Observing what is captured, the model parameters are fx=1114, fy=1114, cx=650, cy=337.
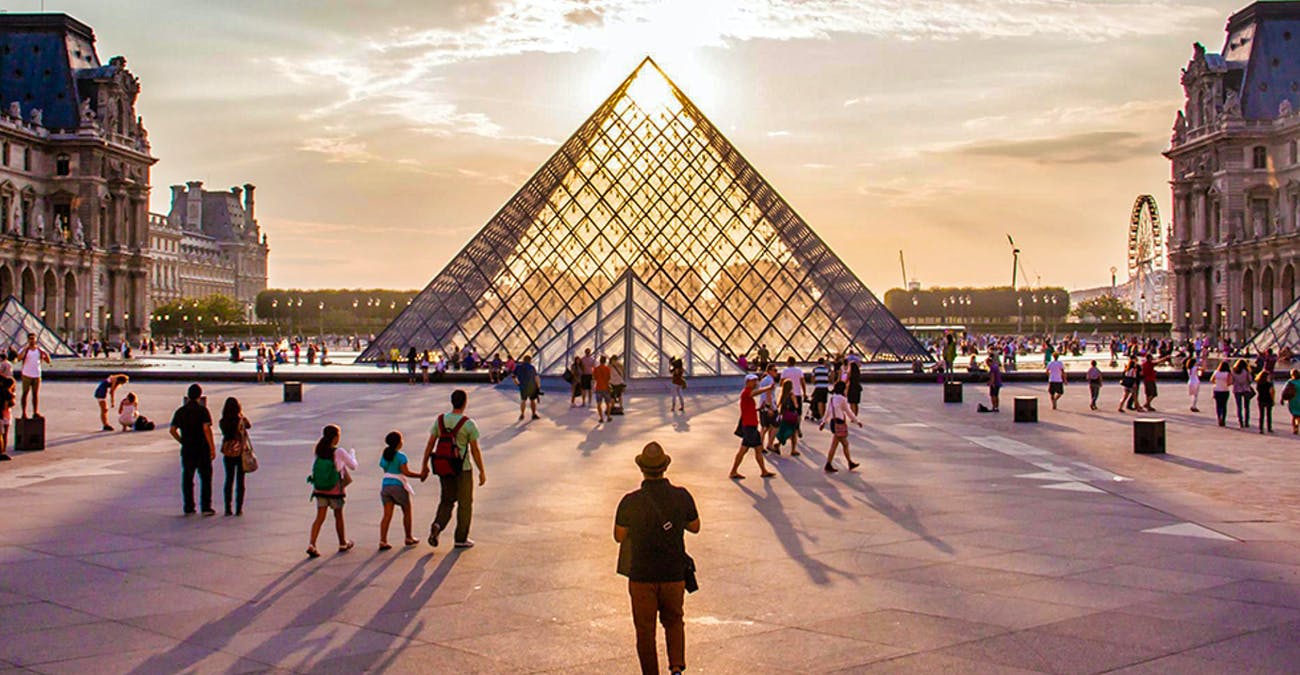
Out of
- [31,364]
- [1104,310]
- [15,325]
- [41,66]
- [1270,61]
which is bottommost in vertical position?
[31,364]

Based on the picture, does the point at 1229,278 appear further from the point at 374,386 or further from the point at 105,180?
the point at 105,180

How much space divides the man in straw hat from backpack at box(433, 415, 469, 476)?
3.74 metres

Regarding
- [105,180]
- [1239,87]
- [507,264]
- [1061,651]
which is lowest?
[1061,651]

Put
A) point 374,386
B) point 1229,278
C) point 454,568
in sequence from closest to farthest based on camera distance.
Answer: point 454,568, point 374,386, point 1229,278

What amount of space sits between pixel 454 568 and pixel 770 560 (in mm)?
2358

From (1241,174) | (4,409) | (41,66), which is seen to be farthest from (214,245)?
(4,409)

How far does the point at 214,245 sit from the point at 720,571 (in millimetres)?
160725

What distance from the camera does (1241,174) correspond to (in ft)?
249

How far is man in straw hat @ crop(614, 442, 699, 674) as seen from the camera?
5.46 m

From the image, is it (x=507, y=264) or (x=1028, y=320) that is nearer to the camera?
(x=507, y=264)

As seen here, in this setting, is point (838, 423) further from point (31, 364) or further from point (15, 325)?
point (15, 325)

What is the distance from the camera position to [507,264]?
4103 cm

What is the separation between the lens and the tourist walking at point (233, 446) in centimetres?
1015

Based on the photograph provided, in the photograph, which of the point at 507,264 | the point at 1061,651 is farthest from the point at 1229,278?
the point at 1061,651
